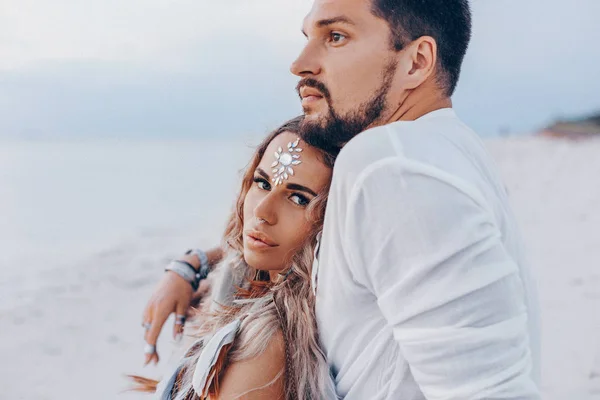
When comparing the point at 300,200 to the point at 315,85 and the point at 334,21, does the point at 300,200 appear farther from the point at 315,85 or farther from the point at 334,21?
the point at 334,21

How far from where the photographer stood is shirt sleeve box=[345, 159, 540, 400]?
2.96 ft

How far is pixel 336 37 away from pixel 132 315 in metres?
4.42

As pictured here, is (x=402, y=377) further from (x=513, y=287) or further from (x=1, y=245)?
(x=1, y=245)

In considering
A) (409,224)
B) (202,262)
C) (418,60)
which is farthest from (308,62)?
(202,262)

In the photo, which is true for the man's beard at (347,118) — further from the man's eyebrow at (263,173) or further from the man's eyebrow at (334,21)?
the man's eyebrow at (263,173)

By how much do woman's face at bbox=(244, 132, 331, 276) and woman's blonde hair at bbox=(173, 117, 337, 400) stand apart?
0.02 m

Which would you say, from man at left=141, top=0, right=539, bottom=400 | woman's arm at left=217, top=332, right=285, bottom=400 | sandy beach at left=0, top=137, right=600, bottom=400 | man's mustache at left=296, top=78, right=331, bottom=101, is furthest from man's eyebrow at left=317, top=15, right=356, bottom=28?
sandy beach at left=0, top=137, right=600, bottom=400

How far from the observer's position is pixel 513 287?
938 millimetres

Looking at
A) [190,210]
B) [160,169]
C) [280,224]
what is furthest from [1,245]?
[280,224]

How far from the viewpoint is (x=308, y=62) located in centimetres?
120

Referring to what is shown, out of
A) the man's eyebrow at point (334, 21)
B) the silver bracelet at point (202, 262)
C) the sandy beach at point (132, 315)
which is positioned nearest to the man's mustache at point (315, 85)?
the man's eyebrow at point (334, 21)

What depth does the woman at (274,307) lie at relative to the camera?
1.24 metres

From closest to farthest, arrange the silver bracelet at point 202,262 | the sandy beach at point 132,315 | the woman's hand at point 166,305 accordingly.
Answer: the woman's hand at point 166,305 < the silver bracelet at point 202,262 < the sandy beach at point 132,315

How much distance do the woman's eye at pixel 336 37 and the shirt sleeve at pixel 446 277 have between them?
36cm
